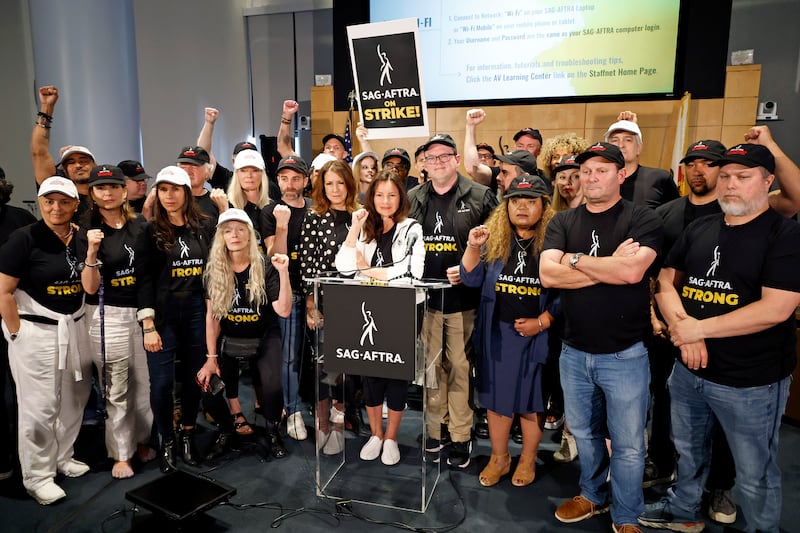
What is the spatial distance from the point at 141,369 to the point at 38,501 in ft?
2.89

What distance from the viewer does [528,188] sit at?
2.89 meters

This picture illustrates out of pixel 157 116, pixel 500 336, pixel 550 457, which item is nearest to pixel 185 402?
pixel 500 336

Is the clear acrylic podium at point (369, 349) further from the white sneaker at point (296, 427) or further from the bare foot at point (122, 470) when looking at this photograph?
the bare foot at point (122, 470)

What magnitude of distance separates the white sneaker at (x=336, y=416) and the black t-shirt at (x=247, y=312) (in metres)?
0.81

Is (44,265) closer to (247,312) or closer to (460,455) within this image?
(247,312)

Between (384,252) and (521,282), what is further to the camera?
(384,252)

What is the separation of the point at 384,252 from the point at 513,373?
3.39 ft

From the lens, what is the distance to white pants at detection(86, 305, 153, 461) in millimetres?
3242

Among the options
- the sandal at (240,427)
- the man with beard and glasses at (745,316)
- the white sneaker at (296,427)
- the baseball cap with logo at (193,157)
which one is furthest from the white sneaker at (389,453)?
the baseball cap with logo at (193,157)

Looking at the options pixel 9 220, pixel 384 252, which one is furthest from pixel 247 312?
pixel 9 220

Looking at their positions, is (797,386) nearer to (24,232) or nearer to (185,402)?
(185,402)

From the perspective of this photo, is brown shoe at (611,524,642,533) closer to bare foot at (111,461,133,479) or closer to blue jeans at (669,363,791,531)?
blue jeans at (669,363,791,531)

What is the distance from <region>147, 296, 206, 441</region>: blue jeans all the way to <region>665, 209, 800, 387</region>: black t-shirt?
2881mm

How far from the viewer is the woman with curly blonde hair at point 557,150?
4004 millimetres
